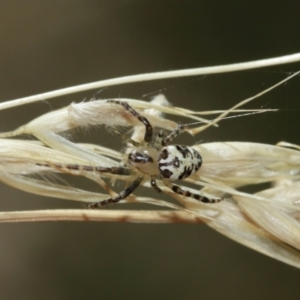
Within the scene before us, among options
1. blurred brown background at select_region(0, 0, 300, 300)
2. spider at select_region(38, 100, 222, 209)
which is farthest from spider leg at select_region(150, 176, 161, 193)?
blurred brown background at select_region(0, 0, 300, 300)

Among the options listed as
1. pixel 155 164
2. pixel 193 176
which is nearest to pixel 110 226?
pixel 155 164

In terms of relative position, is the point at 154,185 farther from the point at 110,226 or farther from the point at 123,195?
the point at 110,226

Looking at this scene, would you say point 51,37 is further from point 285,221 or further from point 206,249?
point 285,221

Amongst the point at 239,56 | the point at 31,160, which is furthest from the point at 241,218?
the point at 239,56

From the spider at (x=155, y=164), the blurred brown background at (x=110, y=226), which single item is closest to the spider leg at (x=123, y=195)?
the spider at (x=155, y=164)

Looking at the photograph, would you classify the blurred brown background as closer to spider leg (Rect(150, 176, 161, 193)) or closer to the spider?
the spider
